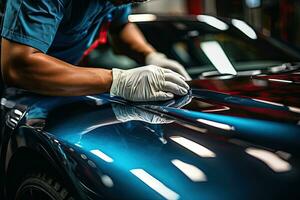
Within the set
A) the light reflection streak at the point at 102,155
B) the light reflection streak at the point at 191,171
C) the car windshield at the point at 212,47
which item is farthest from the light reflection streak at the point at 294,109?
the car windshield at the point at 212,47

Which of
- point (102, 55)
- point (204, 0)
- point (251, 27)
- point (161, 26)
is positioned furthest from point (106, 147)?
point (204, 0)

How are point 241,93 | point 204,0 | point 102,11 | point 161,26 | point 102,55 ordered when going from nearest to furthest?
1. point 241,93
2. point 102,11
3. point 102,55
4. point 161,26
5. point 204,0

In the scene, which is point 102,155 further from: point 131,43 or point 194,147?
point 131,43

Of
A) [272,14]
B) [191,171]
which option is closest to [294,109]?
[191,171]

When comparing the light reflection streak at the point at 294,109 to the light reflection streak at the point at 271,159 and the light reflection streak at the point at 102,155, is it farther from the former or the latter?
the light reflection streak at the point at 102,155

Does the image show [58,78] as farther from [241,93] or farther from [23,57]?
[241,93]

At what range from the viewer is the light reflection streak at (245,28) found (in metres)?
2.23

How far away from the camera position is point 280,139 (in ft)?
3.15

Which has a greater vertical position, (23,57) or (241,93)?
(241,93)

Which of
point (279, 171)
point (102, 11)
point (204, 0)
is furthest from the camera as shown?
point (204, 0)

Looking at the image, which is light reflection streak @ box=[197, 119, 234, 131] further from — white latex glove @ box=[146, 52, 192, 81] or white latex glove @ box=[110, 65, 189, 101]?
white latex glove @ box=[146, 52, 192, 81]

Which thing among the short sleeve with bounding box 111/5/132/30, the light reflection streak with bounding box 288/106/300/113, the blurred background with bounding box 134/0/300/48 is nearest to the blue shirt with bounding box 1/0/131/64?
the short sleeve with bounding box 111/5/132/30

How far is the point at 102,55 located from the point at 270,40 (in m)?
0.83

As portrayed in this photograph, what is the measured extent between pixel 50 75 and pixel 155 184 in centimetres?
61
